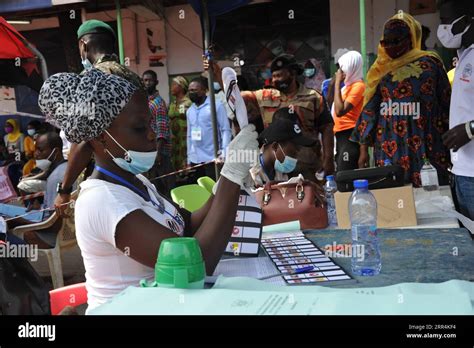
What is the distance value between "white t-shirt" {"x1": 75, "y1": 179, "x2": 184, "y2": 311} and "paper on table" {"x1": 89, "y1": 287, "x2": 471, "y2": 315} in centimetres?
45

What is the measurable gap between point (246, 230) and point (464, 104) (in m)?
1.42

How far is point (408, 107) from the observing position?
3.22m

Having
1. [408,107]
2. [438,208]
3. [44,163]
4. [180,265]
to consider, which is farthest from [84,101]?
[44,163]

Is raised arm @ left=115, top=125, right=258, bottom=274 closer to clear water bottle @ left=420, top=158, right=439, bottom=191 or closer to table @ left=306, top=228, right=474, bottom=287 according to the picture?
table @ left=306, top=228, right=474, bottom=287

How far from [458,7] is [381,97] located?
31.4 inches

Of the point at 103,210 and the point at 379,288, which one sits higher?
the point at 103,210

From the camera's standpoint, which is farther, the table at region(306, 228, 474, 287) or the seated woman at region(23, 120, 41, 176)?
the seated woman at region(23, 120, 41, 176)

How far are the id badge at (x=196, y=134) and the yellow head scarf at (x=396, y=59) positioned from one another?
2.71 meters

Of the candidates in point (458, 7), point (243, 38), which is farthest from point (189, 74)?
point (458, 7)

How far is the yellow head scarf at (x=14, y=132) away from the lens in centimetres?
941

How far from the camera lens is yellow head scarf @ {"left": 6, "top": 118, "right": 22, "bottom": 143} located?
941 cm

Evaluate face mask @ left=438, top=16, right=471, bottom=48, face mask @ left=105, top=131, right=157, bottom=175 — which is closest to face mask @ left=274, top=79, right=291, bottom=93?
face mask @ left=438, top=16, right=471, bottom=48

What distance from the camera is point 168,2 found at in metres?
8.25

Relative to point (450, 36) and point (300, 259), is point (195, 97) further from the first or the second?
point (300, 259)
